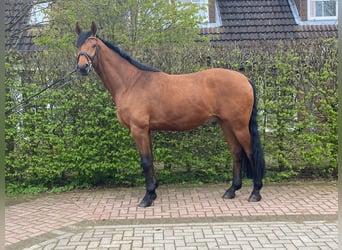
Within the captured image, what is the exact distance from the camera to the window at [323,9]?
1079 cm

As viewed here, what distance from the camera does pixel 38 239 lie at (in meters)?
4.07

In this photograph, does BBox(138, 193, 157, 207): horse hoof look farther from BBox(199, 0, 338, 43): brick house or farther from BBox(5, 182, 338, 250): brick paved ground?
BBox(199, 0, 338, 43): brick house

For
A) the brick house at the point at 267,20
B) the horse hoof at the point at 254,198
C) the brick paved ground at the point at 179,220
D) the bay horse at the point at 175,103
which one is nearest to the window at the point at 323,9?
the brick house at the point at 267,20

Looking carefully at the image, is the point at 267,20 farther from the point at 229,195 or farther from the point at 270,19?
the point at 229,195

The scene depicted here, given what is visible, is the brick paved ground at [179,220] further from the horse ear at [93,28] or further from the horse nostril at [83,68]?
the horse ear at [93,28]

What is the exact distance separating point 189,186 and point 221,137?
1058 millimetres

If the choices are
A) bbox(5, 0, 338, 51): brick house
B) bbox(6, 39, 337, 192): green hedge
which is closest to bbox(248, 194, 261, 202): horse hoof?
bbox(6, 39, 337, 192): green hedge

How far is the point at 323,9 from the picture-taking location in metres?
10.9

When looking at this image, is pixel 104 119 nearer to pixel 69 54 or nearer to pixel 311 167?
pixel 69 54

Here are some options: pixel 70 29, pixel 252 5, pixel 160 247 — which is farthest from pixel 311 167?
pixel 252 5

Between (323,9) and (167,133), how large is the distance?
7716 millimetres

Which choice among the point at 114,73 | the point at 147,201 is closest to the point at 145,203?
the point at 147,201

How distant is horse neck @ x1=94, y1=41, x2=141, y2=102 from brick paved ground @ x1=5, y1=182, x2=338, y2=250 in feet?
5.78

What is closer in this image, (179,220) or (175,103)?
(179,220)
